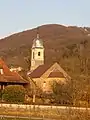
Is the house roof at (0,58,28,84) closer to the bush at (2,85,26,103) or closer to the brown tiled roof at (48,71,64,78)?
the bush at (2,85,26,103)

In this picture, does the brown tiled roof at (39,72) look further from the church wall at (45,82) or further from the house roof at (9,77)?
the house roof at (9,77)

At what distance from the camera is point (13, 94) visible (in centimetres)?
4597

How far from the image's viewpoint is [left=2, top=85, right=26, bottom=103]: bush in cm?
4588

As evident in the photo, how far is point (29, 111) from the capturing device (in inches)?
1582

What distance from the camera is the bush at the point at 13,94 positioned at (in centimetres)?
4588

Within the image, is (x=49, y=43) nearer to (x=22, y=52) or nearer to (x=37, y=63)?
(x=22, y=52)

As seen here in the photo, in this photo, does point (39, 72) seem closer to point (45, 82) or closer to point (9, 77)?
point (45, 82)

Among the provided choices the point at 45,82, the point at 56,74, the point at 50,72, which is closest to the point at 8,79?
the point at 45,82

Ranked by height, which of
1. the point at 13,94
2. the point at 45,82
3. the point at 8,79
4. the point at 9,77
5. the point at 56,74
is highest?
the point at 56,74

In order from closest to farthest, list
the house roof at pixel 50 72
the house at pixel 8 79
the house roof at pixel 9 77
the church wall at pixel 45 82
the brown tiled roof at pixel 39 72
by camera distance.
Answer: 1. the house at pixel 8 79
2. the house roof at pixel 9 77
3. the church wall at pixel 45 82
4. the house roof at pixel 50 72
5. the brown tiled roof at pixel 39 72

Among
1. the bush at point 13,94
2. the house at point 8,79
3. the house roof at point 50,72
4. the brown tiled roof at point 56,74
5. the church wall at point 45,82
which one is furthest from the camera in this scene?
the house roof at point 50,72

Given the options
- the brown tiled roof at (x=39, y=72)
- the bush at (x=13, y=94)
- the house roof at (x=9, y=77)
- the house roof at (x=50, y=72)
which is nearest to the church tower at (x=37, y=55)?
the brown tiled roof at (x=39, y=72)

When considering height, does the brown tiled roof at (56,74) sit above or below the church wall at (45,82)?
above

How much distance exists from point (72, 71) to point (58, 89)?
29.8 metres
